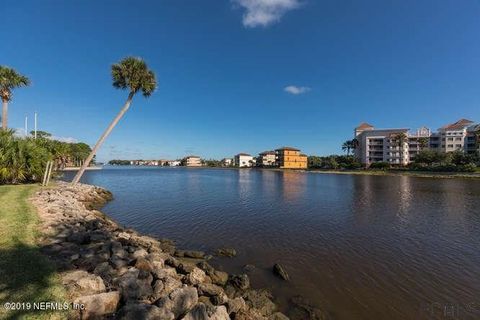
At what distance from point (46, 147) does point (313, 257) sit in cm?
3192

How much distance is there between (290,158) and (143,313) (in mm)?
148378

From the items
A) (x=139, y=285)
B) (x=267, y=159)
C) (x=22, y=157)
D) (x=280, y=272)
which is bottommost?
(x=280, y=272)

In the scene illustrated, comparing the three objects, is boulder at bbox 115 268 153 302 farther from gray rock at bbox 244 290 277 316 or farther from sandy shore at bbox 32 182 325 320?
gray rock at bbox 244 290 277 316

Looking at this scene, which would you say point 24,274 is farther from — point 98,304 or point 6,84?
point 6,84

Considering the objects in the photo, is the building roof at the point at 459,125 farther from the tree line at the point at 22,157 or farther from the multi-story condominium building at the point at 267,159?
the tree line at the point at 22,157

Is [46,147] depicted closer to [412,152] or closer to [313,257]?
[313,257]

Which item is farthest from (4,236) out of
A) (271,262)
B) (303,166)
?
(303,166)

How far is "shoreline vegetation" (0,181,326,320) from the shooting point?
6.06 meters

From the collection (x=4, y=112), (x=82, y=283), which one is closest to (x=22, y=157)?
(x=4, y=112)

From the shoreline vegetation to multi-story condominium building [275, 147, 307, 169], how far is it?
140m

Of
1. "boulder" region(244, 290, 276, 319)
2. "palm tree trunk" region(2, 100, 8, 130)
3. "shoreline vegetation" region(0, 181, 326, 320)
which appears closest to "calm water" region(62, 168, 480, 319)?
"boulder" region(244, 290, 276, 319)

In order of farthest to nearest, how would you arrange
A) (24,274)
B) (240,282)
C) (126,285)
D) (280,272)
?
(280,272) → (240,282) → (126,285) → (24,274)

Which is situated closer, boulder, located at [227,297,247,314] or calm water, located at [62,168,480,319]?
boulder, located at [227,297,247,314]

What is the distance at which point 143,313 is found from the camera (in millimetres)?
5922
